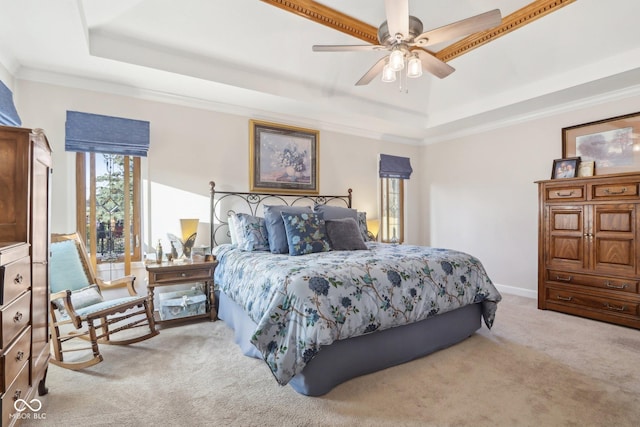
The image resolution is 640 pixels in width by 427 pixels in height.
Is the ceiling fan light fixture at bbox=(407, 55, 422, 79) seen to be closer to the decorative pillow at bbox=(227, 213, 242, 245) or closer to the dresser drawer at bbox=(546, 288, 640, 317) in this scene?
the decorative pillow at bbox=(227, 213, 242, 245)

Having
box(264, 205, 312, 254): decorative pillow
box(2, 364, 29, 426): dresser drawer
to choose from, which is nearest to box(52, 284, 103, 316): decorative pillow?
box(2, 364, 29, 426): dresser drawer

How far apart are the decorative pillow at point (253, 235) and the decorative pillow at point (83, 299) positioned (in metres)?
1.26

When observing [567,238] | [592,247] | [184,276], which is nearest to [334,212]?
[184,276]

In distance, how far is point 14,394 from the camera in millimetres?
1379

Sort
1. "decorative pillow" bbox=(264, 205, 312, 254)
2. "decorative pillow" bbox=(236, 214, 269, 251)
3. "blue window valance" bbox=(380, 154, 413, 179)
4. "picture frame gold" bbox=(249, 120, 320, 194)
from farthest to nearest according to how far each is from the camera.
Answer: "blue window valance" bbox=(380, 154, 413, 179)
"picture frame gold" bbox=(249, 120, 320, 194)
"decorative pillow" bbox=(236, 214, 269, 251)
"decorative pillow" bbox=(264, 205, 312, 254)

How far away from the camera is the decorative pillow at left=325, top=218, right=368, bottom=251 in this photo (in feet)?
10.3

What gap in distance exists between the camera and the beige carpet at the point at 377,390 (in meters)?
1.68

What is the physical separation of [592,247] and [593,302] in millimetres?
572

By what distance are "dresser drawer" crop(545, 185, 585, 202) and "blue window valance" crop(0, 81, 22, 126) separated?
5259 mm

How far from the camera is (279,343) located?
1.86m

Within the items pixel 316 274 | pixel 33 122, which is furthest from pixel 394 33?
pixel 33 122

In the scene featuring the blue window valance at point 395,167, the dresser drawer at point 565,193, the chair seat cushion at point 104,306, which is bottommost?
the chair seat cushion at point 104,306

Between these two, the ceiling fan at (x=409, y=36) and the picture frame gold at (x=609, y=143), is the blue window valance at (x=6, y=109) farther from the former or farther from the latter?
the picture frame gold at (x=609, y=143)

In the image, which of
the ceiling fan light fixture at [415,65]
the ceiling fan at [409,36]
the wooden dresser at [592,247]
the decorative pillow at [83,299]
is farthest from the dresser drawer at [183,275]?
the wooden dresser at [592,247]
